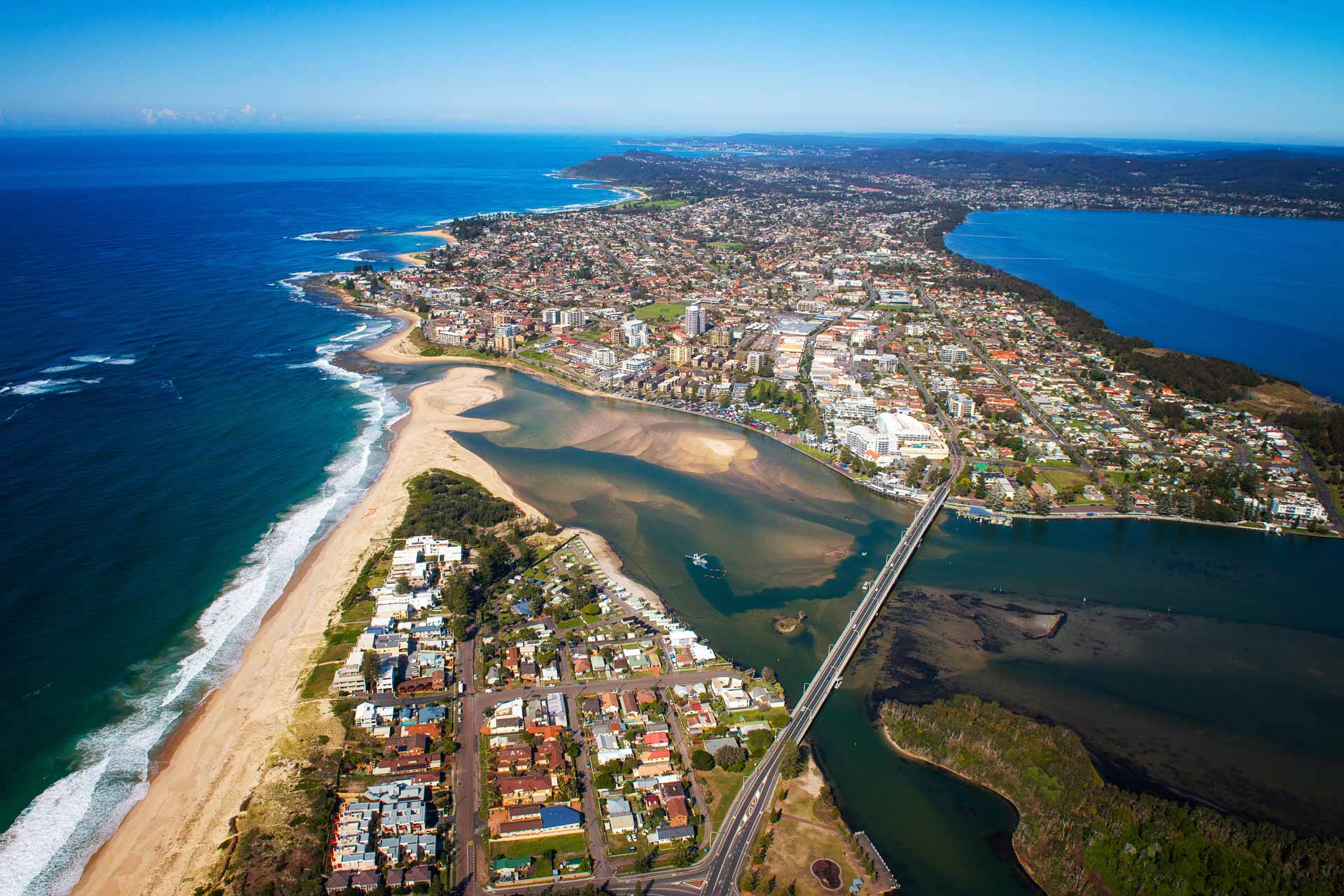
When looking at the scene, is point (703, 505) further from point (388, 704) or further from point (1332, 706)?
point (1332, 706)

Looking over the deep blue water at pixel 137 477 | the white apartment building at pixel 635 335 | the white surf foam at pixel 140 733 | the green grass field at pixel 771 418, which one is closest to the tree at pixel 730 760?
the white surf foam at pixel 140 733

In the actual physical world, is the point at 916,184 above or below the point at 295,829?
above

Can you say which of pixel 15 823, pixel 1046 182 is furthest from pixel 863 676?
pixel 1046 182

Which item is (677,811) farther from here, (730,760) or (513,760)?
(513,760)

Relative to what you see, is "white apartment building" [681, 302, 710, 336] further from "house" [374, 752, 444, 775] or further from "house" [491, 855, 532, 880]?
"house" [491, 855, 532, 880]

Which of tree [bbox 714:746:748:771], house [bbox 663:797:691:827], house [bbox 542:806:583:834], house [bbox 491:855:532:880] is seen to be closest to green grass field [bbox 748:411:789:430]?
tree [bbox 714:746:748:771]

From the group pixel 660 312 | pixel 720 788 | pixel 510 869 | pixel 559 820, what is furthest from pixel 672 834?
pixel 660 312
